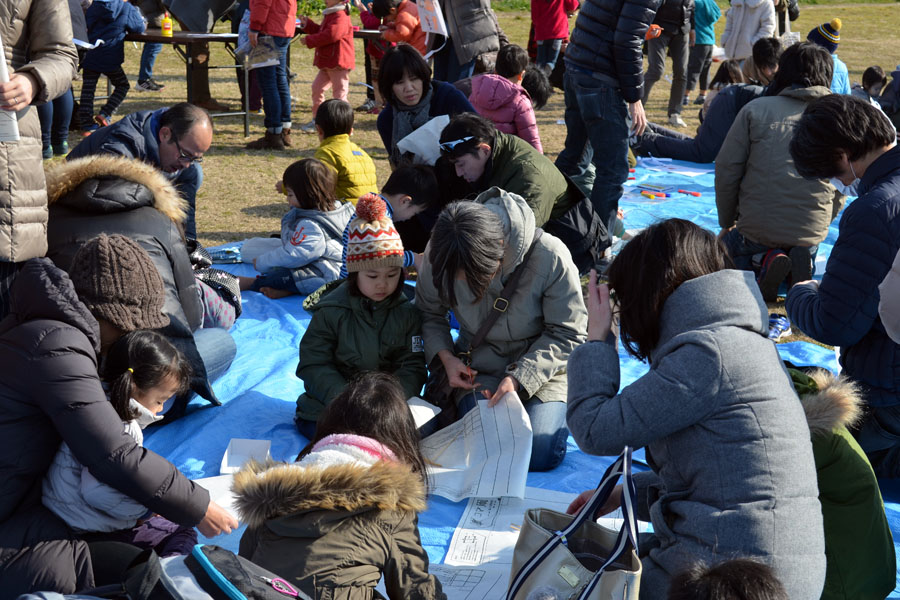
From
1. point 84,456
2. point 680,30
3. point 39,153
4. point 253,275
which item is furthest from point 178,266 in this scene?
point 680,30

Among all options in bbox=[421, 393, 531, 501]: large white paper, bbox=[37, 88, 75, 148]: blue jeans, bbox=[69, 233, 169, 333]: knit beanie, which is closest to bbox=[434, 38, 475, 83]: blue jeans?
bbox=[37, 88, 75, 148]: blue jeans

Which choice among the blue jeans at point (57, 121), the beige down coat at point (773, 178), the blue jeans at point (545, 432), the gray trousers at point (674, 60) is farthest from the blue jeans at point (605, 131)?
the gray trousers at point (674, 60)

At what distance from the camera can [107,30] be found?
26.2 ft

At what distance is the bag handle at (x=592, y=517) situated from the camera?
1.76 meters

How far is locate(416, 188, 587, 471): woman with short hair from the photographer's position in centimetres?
288

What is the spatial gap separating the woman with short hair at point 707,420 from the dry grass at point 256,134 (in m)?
2.96

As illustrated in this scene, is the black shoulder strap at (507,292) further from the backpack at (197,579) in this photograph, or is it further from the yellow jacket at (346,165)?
the yellow jacket at (346,165)

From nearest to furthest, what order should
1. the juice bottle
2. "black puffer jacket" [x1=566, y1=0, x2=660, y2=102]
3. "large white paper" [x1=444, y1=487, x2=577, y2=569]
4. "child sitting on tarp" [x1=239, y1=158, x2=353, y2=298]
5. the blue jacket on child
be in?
"large white paper" [x1=444, y1=487, x2=577, y2=569] → "child sitting on tarp" [x1=239, y1=158, x2=353, y2=298] → "black puffer jacket" [x1=566, y1=0, x2=660, y2=102] → the blue jacket on child → the juice bottle

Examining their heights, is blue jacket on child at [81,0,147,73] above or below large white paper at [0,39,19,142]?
below

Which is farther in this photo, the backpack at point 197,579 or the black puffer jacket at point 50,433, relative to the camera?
the black puffer jacket at point 50,433

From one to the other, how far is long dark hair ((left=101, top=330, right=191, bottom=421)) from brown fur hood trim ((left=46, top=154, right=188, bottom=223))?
1056 millimetres

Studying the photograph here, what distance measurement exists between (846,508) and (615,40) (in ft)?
10.9

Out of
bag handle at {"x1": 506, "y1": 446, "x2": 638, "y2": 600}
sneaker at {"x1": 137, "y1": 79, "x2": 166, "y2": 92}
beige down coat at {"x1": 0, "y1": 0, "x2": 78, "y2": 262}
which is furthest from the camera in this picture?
sneaker at {"x1": 137, "y1": 79, "x2": 166, "y2": 92}

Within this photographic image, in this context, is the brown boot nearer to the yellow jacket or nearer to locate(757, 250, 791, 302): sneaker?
the yellow jacket
